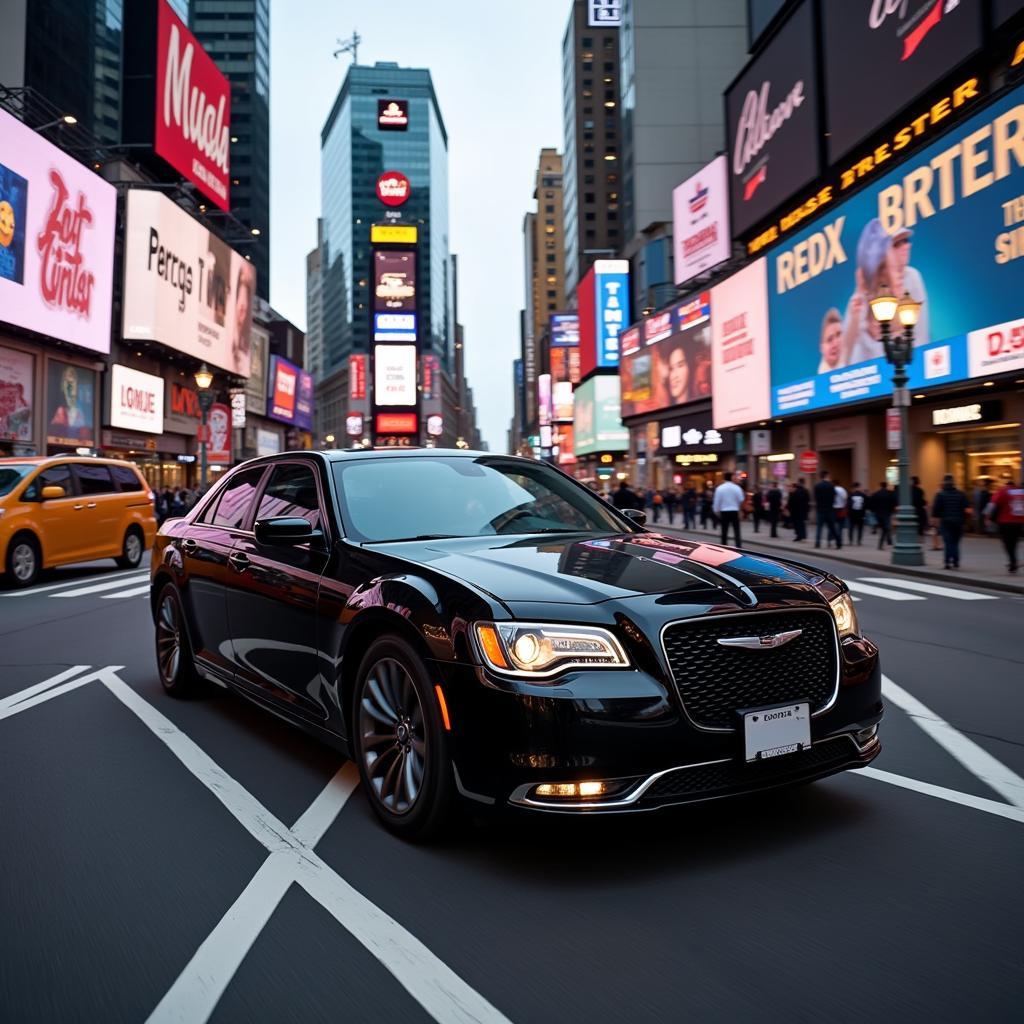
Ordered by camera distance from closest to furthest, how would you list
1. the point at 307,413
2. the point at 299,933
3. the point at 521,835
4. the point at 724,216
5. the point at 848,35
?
1. the point at 299,933
2. the point at 521,835
3. the point at 848,35
4. the point at 724,216
5. the point at 307,413

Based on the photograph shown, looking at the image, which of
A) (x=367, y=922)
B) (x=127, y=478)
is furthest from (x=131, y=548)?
(x=367, y=922)

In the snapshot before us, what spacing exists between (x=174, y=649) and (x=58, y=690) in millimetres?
1111

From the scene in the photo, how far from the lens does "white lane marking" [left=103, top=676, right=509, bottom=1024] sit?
7.64ft

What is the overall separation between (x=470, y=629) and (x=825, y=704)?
136 centimetres

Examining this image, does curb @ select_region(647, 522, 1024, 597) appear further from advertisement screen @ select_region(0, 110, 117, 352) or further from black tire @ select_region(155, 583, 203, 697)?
advertisement screen @ select_region(0, 110, 117, 352)

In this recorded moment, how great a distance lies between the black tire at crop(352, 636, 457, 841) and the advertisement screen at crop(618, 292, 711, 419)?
157ft

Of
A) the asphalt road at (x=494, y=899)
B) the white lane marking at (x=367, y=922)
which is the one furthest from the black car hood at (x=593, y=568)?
the white lane marking at (x=367, y=922)

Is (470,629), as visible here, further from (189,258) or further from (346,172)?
(346,172)

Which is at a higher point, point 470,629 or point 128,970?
point 470,629

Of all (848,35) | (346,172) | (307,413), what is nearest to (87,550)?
(848,35)

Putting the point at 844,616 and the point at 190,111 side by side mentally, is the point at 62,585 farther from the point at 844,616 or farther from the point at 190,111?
the point at 190,111

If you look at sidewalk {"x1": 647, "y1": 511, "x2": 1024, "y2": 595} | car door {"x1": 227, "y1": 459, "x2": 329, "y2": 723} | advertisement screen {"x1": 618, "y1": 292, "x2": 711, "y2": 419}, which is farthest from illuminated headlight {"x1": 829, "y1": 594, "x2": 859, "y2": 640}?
advertisement screen {"x1": 618, "y1": 292, "x2": 711, "y2": 419}

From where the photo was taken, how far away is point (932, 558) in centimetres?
1886

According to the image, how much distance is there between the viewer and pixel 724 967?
250cm
